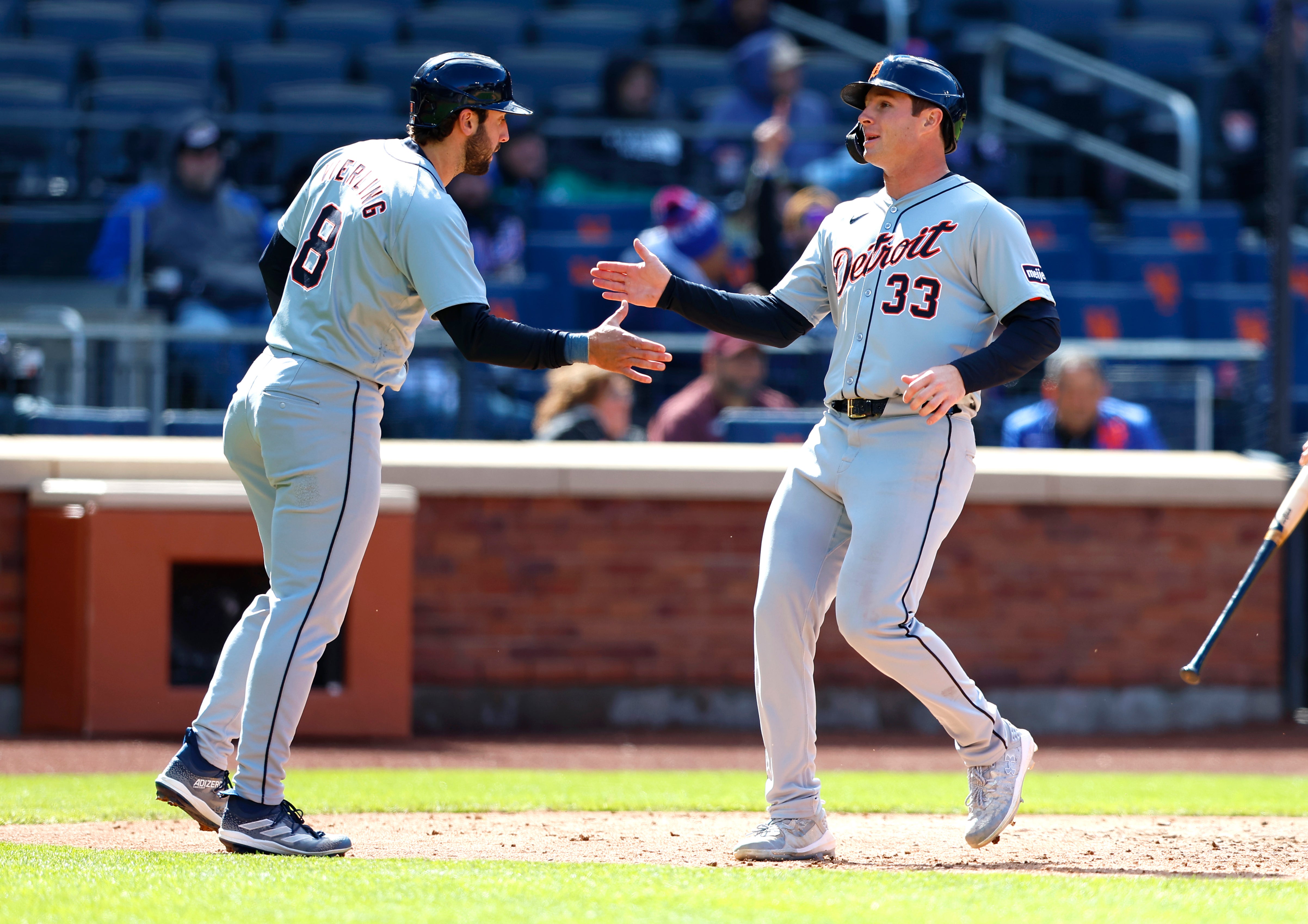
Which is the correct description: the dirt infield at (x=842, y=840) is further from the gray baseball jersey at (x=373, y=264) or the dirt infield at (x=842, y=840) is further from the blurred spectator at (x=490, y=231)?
the blurred spectator at (x=490, y=231)

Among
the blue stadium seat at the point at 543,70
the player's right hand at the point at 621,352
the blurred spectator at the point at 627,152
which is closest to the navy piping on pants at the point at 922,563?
the player's right hand at the point at 621,352

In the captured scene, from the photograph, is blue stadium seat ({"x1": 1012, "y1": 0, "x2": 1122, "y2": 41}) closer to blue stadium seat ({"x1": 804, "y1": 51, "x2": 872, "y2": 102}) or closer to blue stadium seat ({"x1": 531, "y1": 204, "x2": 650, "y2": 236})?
blue stadium seat ({"x1": 804, "y1": 51, "x2": 872, "y2": 102})

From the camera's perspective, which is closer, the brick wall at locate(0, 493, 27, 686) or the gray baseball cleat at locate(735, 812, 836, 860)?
the gray baseball cleat at locate(735, 812, 836, 860)

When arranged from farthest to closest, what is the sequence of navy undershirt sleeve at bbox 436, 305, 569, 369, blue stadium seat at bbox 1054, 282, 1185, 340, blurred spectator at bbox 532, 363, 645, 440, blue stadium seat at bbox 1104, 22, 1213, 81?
blue stadium seat at bbox 1104, 22, 1213, 81, blue stadium seat at bbox 1054, 282, 1185, 340, blurred spectator at bbox 532, 363, 645, 440, navy undershirt sleeve at bbox 436, 305, 569, 369

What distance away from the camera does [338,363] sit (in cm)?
436

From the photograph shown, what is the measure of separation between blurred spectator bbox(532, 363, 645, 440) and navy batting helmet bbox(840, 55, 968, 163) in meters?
4.28

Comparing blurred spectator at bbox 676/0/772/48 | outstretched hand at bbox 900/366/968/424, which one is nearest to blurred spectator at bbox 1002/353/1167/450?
outstretched hand at bbox 900/366/968/424

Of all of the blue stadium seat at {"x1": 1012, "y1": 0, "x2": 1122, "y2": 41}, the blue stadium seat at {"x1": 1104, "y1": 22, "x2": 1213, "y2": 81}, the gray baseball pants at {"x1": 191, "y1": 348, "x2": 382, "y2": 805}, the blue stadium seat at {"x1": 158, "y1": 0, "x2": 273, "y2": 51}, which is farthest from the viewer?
the blue stadium seat at {"x1": 1012, "y1": 0, "x2": 1122, "y2": 41}

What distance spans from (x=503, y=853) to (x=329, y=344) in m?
1.42

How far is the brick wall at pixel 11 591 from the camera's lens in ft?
25.7

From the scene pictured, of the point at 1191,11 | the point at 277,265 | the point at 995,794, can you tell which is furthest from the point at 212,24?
the point at 995,794

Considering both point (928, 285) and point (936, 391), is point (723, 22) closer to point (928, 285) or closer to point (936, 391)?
point (928, 285)

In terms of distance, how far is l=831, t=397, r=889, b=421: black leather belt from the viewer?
4375 mm

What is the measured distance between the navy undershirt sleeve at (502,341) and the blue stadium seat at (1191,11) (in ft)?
42.7
